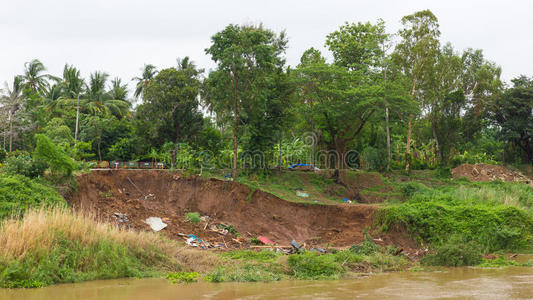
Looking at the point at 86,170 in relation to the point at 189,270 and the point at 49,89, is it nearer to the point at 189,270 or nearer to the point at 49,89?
the point at 189,270

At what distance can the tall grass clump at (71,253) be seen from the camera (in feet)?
38.6

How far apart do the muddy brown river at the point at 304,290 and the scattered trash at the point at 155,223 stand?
22.4 ft

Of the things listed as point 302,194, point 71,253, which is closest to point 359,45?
point 302,194

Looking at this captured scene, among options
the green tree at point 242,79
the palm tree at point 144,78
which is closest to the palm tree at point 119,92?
the palm tree at point 144,78

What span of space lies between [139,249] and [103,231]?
122 centimetres

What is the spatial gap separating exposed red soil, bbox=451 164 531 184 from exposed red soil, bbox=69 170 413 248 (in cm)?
1403

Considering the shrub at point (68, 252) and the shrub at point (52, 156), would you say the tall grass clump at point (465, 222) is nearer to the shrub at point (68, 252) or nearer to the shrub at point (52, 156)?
the shrub at point (68, 252)

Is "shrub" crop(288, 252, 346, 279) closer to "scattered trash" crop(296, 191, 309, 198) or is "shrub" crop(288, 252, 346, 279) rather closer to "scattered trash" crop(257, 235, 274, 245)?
"scattered trash" crop(257, 235, 274, 245)

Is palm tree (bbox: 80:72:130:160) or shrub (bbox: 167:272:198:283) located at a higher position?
palm tree (bbox: 80:72:130:160)

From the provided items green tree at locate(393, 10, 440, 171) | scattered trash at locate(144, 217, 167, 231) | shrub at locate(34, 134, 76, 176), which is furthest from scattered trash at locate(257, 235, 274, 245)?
green tree at locate(393, 10, 440, 171)

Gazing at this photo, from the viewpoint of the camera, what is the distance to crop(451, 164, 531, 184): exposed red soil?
3331cm

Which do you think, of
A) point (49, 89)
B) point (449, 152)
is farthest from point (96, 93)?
point (449, 152)

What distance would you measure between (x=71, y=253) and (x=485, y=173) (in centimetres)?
2981

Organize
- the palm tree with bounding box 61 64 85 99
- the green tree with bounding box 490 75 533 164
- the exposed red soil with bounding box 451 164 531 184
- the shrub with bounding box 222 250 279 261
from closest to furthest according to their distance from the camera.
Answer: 1. the shrub with bounding box 222 250 279 261
2. the exposed red soil with bounding box 451 164 531 184
3. the green tree with bounding box 490 75 533 164
4. the palm tree with bounding box 61 64 85 99
